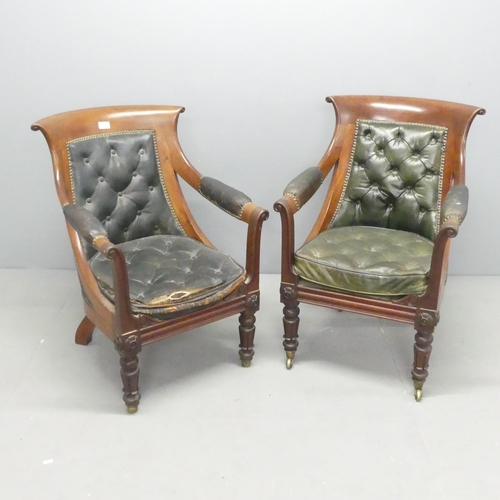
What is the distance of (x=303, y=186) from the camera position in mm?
2227

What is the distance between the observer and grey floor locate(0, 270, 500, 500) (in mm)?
1788

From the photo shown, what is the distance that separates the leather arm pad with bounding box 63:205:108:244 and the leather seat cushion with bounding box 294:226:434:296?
2.33ft

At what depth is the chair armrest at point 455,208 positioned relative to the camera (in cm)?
193

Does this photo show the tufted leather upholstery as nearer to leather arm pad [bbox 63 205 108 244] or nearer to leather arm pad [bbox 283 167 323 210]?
leather arm pad [bbox 63 205 108 244]

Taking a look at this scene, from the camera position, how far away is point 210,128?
2.73m

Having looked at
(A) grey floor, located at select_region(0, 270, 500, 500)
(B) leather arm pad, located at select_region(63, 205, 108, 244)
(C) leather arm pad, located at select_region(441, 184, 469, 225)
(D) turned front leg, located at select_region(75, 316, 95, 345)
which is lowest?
(A) grey floor, located at select_region(0, 270, 500, 500)

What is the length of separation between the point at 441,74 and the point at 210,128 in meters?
1.07

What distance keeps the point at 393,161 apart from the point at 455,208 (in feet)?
1.52

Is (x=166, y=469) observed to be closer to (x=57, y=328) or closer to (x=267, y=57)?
(x=57, y=328)

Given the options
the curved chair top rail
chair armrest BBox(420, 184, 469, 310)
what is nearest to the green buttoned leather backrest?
chair armrest BBox(420, 184, 469, 310)

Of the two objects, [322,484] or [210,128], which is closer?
[322,484]

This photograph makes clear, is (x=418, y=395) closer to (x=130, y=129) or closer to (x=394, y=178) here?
(x=394, y=178)

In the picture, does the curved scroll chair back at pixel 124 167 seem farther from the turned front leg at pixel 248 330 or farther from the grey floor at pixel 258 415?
the grey floor at pixel 258 415

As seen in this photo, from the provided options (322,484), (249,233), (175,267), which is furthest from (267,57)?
(322,484)
